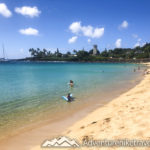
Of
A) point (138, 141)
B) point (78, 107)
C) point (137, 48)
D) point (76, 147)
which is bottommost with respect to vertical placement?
point (78, 107)

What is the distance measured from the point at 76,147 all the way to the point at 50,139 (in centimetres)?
161

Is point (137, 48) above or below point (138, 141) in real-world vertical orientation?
above

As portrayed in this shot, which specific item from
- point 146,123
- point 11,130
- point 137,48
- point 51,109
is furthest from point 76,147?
point 137,48

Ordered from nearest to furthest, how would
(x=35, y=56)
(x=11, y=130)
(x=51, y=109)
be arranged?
(x=11, y=130) < (x=51, y=109) < (x=35, y=56)

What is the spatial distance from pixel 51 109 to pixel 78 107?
190cm

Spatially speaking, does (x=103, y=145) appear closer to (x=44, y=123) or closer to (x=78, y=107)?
(x=44, y=123)

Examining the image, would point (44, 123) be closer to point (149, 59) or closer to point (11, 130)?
point (11, 130)

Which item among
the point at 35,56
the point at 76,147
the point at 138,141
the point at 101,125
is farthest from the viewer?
the point at 35,56

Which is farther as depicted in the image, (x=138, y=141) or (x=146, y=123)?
(x=146, y=123)

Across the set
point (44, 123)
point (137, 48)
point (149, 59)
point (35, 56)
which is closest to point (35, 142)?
point (44, 123)

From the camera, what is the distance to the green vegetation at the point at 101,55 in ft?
440

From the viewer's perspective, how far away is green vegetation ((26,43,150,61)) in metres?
134

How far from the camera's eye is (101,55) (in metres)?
164

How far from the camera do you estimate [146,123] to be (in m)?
4.73
